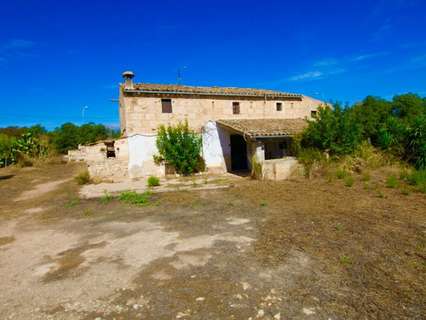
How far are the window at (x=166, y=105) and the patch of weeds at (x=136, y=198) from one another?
6756mm

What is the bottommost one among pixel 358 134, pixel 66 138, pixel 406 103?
pixel 358 134

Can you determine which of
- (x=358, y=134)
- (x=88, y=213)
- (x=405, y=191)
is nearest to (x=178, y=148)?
(x=88, y=213)

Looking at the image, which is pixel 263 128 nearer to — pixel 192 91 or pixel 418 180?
pixel 192 91

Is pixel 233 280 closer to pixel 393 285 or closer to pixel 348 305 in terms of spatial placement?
pixel 348 305

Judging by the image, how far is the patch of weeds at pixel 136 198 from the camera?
9.23 meters

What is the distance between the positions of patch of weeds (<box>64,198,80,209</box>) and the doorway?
10445 mm

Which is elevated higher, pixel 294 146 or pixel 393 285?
pixel 294 146

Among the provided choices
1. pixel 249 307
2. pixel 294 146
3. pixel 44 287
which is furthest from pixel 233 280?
pixel 294 146

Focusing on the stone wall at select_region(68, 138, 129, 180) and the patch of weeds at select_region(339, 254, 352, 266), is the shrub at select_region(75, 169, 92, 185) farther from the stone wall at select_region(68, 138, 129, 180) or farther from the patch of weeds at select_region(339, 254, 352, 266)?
the patch of weeds at select_region(339, 254, 352, 266)

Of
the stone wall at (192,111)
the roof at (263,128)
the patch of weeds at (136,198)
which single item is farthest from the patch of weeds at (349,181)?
the patch of weeds at (136,198)

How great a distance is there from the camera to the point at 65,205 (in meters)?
9.43

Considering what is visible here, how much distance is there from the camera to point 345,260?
4.13m

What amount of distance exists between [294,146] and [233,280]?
12.0 m

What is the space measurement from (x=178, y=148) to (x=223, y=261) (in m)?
11.5
